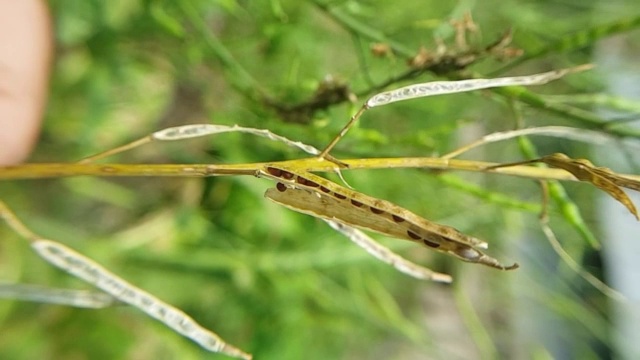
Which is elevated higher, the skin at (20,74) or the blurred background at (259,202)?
the blurred background at (259,202)

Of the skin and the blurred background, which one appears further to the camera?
the blurred background

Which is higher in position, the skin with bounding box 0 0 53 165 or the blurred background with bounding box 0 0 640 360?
the blurred background with bounding box 0 0 640 360

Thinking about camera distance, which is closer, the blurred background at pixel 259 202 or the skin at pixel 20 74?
the skin at pixel 20 74

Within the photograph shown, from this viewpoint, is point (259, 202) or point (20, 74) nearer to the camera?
point (20, 74)

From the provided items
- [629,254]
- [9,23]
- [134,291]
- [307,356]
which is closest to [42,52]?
[9,23]
